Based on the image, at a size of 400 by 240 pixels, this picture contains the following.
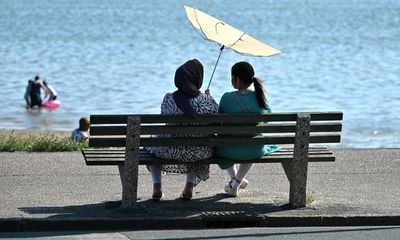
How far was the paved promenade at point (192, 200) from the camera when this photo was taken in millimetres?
9938

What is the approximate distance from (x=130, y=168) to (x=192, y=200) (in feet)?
2.74

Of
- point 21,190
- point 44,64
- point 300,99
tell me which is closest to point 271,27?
point 44,64

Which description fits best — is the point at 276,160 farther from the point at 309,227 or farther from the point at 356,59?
the point at 356,59

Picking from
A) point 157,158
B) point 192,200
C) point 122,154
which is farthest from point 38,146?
point 157,158

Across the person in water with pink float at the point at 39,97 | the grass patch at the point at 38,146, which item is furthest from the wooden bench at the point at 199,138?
the person in water with pink float at the point at 39,97

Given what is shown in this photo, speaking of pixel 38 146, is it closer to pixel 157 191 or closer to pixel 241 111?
pixel 157 191

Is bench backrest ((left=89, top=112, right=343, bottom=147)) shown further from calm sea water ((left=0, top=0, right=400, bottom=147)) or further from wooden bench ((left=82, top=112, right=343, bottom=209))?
calm sea water ((left=0, top=0, right=400, bottom=147))

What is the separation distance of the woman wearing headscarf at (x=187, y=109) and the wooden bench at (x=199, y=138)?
0.09 metres

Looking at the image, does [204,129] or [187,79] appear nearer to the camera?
[204,129]

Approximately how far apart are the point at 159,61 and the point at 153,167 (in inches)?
1525

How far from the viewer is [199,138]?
1037 cm

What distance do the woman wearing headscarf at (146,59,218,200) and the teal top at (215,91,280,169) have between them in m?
0.16

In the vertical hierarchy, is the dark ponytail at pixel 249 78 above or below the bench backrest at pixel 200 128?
above

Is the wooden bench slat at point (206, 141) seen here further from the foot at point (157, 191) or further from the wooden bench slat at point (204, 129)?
the foot at point (157, 191)
